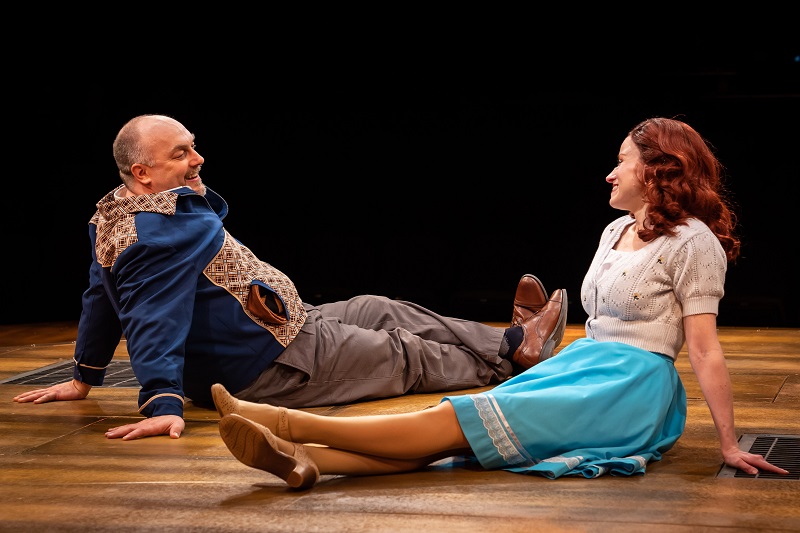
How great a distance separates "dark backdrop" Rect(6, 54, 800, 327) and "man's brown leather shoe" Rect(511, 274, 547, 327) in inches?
111

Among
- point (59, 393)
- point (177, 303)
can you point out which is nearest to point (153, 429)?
point (177, 303)

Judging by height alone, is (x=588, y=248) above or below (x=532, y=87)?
below

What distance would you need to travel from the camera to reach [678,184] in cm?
228

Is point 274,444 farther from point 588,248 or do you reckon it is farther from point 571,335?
point 588,248

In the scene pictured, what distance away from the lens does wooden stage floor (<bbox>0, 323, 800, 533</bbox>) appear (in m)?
1.85

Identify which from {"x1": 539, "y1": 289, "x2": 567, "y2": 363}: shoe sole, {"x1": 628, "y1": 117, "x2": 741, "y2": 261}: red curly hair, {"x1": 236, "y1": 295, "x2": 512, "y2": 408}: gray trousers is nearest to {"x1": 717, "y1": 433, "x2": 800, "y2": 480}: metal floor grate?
{"x1": 628, "y1": 117, "x2": 741, "y2": 261}: red curly hair

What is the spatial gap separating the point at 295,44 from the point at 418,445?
4695 millimetres

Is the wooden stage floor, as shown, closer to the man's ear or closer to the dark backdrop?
the man's ear

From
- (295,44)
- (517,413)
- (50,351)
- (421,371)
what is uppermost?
(295,44)

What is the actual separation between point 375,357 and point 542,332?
0.59m

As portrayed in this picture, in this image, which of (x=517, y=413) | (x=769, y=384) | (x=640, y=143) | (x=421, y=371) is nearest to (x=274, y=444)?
(x=517, y=413)

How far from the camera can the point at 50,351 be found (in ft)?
14.5

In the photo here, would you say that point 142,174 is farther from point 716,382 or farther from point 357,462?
point 716,382

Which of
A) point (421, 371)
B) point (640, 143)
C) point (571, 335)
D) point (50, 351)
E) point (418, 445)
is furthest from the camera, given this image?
point (571, 335)
